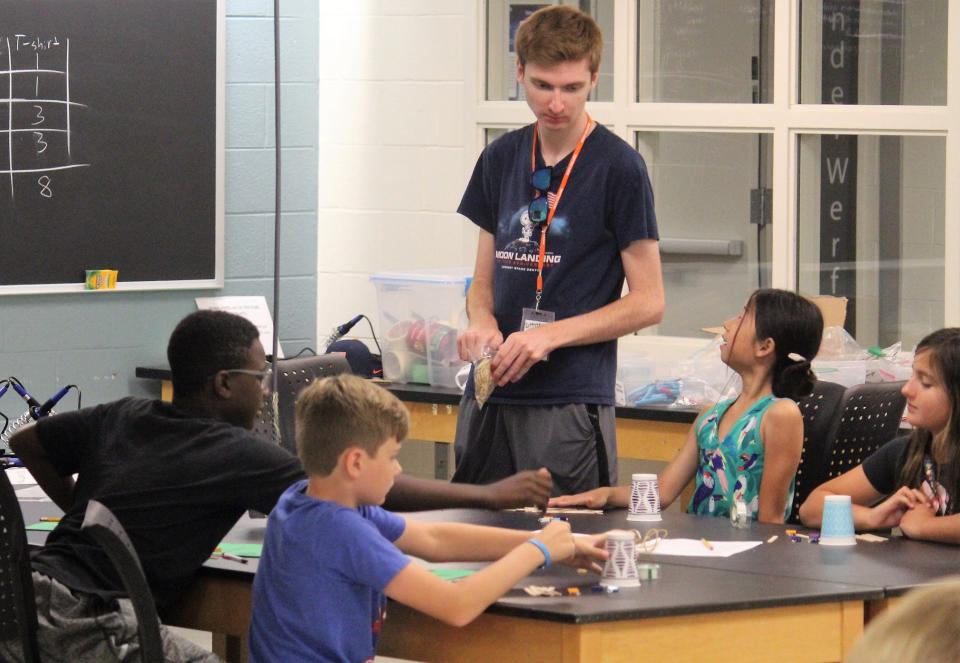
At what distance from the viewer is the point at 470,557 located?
2.44 m

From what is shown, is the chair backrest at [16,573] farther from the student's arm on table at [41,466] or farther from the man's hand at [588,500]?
the man's hand at [588,500]

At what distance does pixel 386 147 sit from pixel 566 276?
2376 millimetres

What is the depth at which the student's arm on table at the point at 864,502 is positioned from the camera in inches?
113

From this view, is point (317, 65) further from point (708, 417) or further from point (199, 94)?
point (708, 417)

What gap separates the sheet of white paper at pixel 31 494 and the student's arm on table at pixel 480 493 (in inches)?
34.9

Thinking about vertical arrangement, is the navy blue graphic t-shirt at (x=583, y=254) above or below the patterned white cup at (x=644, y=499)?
above

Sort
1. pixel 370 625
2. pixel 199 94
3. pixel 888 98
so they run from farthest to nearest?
pixel 199 94, pixel 888 98, pixel 370 625

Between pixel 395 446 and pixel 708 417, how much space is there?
3.96 ft

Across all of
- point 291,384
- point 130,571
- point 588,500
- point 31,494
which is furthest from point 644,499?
point 31,494

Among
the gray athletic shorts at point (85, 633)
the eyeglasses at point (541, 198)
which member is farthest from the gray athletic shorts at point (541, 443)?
the gray athletic shorts at point (85, 633)

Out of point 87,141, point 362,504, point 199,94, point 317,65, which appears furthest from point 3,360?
point 362,504

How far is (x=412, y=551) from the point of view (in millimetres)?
2432

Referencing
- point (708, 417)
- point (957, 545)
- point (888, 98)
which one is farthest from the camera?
point (888, 98)

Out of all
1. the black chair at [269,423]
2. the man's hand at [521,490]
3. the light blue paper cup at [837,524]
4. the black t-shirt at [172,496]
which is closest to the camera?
the black t-shirt at [172,496]
